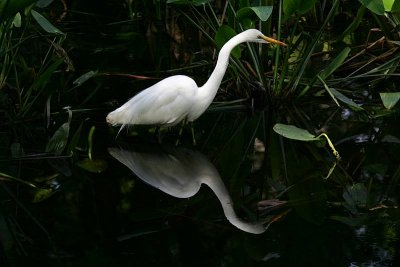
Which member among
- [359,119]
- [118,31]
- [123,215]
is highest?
[123,215]

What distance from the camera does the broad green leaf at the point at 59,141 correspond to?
4.62 metres

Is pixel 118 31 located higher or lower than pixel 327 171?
lower

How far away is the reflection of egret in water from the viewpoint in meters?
4.16

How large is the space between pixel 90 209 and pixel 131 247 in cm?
57

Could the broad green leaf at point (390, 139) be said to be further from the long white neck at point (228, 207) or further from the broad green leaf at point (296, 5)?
the long white neck at point (228, 207)

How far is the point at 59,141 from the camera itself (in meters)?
4.66

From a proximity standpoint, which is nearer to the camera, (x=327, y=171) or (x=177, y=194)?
(x=177, y=194)

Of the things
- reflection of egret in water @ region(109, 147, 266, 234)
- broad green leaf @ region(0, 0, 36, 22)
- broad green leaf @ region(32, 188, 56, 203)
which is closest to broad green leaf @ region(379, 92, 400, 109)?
reflection of egret in water @ region(109, 147, 266, 234)

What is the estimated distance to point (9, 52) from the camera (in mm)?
5277

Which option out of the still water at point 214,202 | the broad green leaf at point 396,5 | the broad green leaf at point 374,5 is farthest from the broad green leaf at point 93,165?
the broad green leaf at point 396,5

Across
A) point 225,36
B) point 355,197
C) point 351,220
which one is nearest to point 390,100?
point 355,197

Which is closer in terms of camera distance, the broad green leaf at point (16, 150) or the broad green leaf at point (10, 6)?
the broad green leaf at point (10, 6)

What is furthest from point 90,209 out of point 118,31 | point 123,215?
point 118,31

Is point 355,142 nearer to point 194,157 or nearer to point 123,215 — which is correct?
point 194,157
